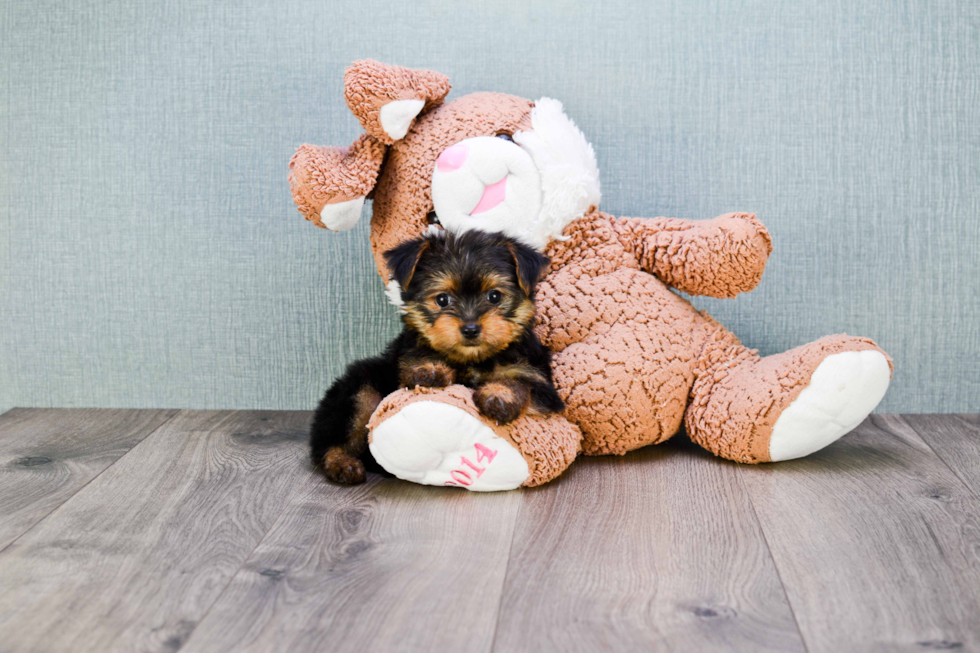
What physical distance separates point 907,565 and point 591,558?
577 mm

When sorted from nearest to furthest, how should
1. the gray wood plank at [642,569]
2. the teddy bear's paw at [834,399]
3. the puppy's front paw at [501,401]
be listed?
the gray wood plank at [642,569], the puppy's front paw at [501,401], the teddy bear's paw at [834,399]

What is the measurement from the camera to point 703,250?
2053mm

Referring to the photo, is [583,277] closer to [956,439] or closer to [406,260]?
[406,260]

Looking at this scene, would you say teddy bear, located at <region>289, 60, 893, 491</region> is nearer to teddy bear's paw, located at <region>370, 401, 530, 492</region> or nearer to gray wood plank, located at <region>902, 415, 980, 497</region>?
teddy bear's paw, located at <region>370, 401, 530, 492</region>

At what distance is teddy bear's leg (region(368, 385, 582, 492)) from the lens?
5.70 ft

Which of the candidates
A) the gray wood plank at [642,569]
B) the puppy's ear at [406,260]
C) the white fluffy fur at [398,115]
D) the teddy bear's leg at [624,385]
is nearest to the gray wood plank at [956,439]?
the gray wood plank at [642,569]

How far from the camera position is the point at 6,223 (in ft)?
8.43

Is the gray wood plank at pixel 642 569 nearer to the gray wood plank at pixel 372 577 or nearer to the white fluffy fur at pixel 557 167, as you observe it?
the gray wood plank at pixel 372 577

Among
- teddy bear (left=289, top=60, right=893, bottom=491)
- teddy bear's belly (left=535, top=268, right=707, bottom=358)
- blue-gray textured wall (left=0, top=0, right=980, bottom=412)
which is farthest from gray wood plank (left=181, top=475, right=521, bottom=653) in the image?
blue-gray textured wall (left=0, top=0, right=980, bottom=412)

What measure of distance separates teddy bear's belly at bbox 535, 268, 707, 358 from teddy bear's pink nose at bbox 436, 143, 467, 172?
38 centimetres

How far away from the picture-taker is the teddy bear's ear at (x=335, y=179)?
1.98 meters

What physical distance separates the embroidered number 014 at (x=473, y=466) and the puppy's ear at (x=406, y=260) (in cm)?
40

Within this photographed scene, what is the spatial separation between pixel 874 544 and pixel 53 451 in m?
2.07

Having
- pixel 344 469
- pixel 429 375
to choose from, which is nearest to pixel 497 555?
pixel 429 375
